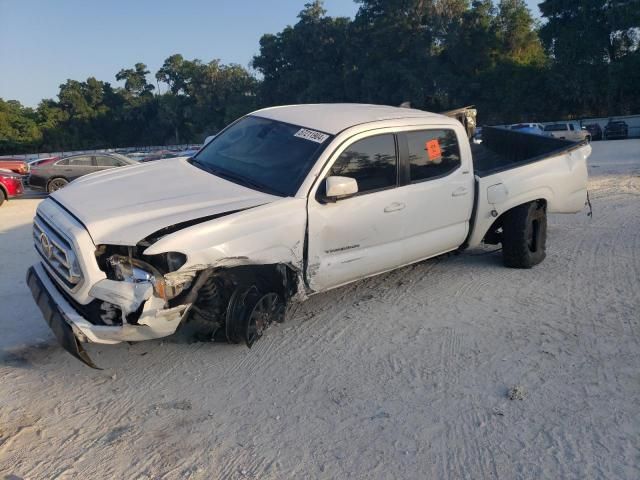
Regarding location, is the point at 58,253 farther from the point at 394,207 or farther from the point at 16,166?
the point at 16,166

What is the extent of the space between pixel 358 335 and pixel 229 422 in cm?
152

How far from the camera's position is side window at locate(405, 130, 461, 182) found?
510 cm

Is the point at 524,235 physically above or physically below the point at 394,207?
below

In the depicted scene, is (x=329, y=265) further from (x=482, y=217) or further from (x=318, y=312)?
(x=482, y=217)

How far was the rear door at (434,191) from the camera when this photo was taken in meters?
5.03

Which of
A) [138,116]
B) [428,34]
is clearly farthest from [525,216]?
[138,116]

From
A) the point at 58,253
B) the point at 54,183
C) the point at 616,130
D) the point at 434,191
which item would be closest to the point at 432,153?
the point at 434,191

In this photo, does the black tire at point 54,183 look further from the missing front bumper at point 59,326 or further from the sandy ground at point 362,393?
the missing front bumper at point 59,326

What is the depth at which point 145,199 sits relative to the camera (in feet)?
13.4

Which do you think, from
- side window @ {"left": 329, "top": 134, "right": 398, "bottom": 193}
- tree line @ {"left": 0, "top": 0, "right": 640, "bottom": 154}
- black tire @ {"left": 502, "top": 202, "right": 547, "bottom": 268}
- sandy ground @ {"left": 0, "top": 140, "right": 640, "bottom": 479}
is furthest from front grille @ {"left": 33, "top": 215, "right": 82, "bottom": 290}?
tree line @ {"left": 0, "top": 0, "right": 640, "bottom": 154}

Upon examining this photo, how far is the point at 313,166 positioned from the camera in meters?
4.40

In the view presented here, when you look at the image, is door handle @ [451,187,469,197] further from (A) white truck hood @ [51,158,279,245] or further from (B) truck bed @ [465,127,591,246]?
(A) white truck hood @ [51,158,279,245]

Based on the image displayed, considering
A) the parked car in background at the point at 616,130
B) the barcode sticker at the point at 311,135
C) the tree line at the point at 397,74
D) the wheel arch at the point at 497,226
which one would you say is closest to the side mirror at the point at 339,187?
the barcode sticker at the point at 311,135

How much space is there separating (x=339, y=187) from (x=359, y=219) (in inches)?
17.6
